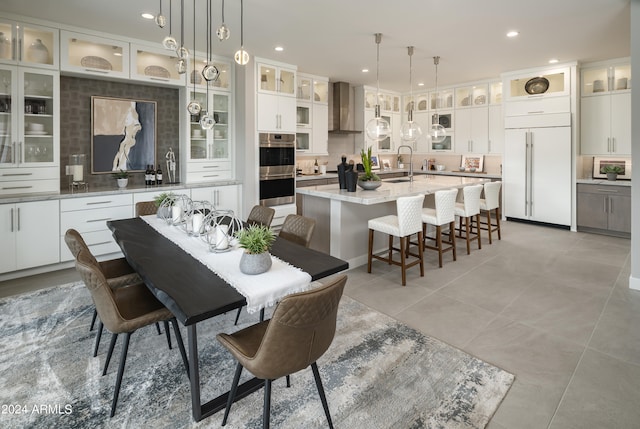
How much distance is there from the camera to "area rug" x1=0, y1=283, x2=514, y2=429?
195cm

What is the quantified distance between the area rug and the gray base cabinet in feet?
16.4

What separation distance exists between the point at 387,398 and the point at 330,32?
4.07 meters

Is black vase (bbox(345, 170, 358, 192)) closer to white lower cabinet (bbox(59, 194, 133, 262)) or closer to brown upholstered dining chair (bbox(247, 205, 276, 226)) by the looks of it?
brown upholstered dining chair (bbox(247, 205, 276, 226))

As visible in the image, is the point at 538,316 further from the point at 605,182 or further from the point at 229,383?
the point at 605,182

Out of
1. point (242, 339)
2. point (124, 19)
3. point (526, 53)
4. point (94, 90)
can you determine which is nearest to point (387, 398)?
point (242, 339)

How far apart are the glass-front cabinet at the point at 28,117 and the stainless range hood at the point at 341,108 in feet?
15.8

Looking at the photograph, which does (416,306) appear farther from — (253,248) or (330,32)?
(330,32)

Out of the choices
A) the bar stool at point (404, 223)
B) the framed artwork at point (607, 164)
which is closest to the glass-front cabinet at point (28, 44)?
the bar stool at point (404, 223)

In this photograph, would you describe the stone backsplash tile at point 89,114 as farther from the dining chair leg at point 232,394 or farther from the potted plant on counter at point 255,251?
the dining chair leg at point 232,394

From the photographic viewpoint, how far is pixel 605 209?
19.6 feet

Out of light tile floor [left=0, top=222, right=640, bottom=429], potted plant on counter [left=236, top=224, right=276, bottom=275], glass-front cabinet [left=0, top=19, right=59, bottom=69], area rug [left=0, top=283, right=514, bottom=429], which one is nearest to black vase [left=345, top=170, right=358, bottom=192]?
light tile floor [left=0, top=222, right=640, bottom=429]

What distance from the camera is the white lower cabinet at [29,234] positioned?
13.0 feet

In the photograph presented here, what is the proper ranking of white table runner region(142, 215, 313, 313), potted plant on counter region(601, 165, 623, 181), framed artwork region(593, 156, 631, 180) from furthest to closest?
framed artwork region(593, 156, 631, 180)
potted plant on counter region(601, 165, 623, 181)
white table runner region(142, 215, 313, 313)

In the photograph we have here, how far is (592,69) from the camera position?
6.16m
